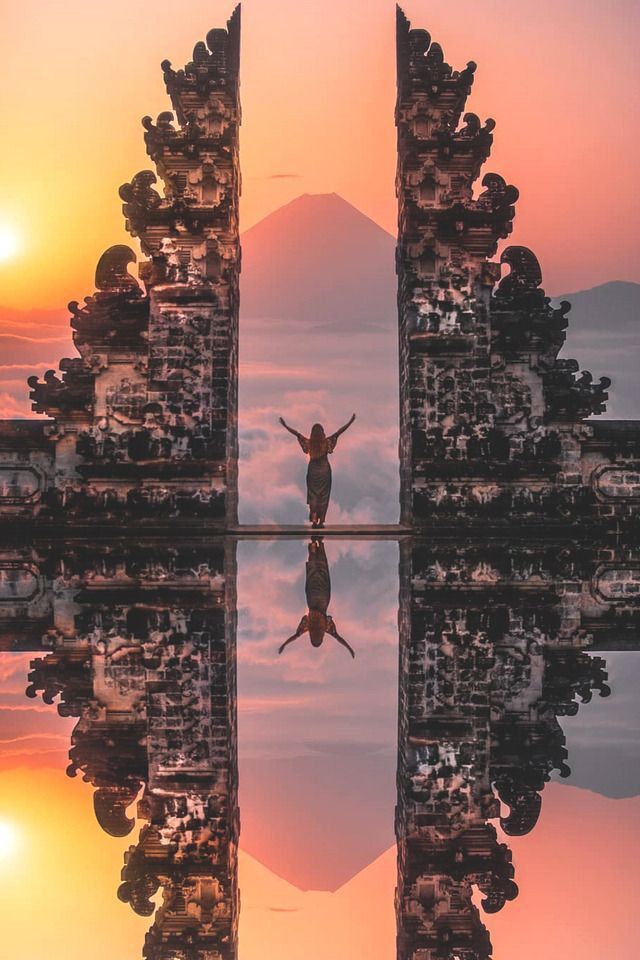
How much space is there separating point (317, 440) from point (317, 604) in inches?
285

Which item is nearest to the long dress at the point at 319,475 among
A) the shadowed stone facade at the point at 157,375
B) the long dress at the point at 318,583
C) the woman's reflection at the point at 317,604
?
the shadowed stone facade at the point at 157,375

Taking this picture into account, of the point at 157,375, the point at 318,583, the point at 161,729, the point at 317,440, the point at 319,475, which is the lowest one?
the point at 161,729

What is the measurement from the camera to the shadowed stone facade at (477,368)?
19562 mm

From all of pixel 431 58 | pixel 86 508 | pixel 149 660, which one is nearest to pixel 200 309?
pixel 86 508

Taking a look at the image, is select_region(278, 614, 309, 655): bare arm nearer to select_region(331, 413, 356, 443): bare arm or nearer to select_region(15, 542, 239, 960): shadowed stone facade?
select_region(15, 542, 239, 960): shadowed stone facade

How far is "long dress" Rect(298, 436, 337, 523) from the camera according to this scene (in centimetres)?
1970

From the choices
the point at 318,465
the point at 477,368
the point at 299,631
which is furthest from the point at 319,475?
the point at 299,631

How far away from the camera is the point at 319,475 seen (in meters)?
19.7

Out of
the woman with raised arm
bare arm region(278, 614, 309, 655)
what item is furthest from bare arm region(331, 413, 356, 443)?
bare arm region(278, 614, 309, 655)

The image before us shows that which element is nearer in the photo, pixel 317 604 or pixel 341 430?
pixel 317 604

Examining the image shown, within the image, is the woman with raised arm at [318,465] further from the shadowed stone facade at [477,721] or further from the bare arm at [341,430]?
the shadowed stone facade at [477,721]

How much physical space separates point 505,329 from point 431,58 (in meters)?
4.45

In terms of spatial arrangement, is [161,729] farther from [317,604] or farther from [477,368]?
[477,368]

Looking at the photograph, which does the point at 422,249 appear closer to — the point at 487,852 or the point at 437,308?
the point at 437,308
